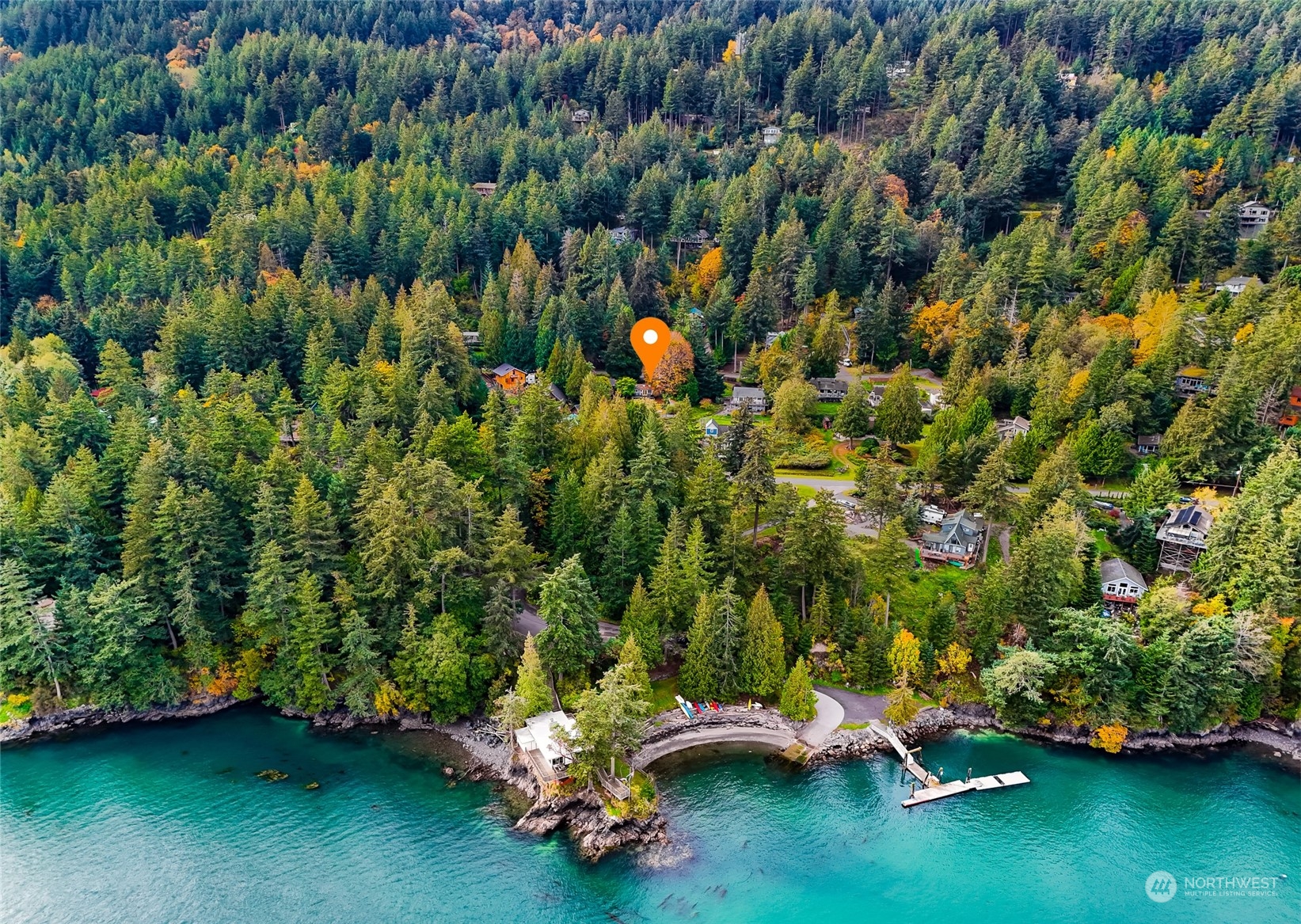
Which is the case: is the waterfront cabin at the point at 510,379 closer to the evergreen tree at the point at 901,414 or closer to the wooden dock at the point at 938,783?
the evergreen tree at the point at 901,414

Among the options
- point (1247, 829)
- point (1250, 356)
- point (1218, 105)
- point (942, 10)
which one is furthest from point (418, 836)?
point (942, 10)

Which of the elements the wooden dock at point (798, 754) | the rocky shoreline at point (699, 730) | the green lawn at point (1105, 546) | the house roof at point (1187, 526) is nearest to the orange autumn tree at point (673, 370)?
the green lawn at point (1105, 546)

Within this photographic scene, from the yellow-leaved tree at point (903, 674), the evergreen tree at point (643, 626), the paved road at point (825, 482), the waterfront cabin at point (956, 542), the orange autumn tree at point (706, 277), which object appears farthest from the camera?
the orange autumn tree at point (706, 277)

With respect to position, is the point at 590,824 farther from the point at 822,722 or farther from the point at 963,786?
the point at 963,786

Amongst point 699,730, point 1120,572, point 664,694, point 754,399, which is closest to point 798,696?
point 699,730

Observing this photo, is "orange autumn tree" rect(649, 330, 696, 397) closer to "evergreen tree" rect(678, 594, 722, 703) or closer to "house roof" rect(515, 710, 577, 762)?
"evergreen tree" rect(678, 594, 722, 703)

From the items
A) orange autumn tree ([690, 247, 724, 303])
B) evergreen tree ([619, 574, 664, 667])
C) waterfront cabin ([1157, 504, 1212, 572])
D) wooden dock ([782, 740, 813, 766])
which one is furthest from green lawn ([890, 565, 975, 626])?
orange autumn tree ([690, 247, 724, 303])
